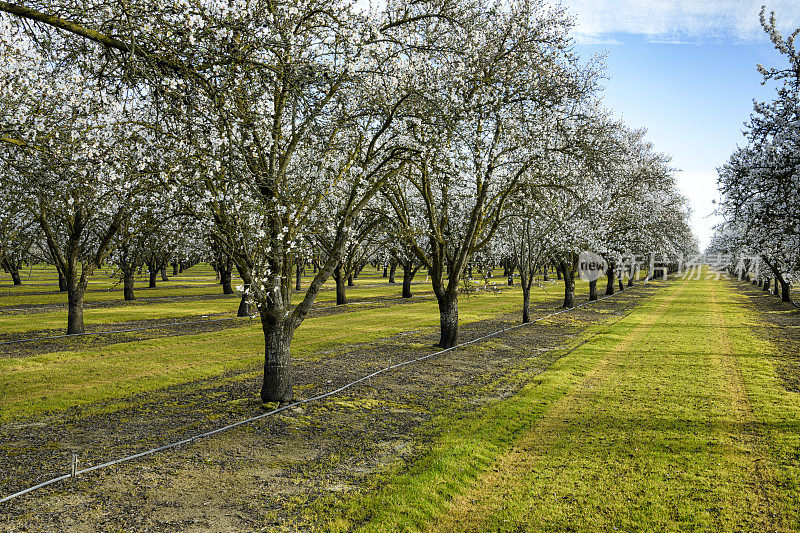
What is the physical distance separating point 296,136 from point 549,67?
32.8ft

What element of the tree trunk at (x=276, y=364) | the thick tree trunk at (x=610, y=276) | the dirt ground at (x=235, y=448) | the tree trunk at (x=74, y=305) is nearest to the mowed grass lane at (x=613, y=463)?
the dirt ground at (x=235, y=448)

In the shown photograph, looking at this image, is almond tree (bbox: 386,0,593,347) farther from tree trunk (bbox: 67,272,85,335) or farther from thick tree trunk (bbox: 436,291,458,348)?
tree trunk (bbox: 67,272,85,335)

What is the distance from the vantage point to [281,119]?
12031mm

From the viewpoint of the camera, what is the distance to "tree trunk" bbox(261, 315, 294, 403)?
11.9 m

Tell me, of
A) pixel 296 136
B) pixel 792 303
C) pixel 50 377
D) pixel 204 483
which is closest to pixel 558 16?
pixel 296 136

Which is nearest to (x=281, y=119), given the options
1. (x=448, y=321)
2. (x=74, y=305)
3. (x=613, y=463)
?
(x=613, y=463)

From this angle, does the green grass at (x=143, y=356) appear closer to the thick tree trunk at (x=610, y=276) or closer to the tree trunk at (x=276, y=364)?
the tree trunk at (x=276, y=364)

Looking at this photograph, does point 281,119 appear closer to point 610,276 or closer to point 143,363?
point 143,363

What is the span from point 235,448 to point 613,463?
6.76 metres

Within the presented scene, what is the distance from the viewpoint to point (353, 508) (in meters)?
7.10

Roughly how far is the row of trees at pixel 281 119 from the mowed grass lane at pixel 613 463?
5241 mm

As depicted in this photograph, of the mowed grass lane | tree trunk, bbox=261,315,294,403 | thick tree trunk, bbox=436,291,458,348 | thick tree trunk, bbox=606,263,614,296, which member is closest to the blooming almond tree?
tree trunk, bbox=261,315,294,403

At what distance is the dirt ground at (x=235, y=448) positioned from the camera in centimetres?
683

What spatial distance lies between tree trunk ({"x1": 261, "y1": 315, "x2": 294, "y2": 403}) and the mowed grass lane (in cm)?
417
